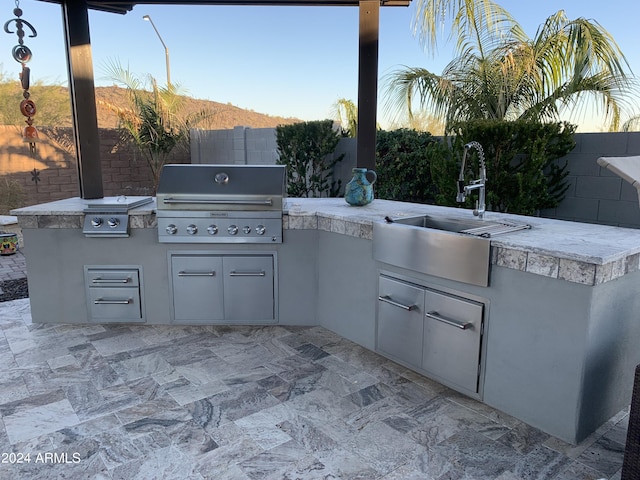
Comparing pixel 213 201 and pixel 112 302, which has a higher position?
pixel 213 201

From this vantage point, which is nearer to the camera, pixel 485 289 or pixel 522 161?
pixel 485 289

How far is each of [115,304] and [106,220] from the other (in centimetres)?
59

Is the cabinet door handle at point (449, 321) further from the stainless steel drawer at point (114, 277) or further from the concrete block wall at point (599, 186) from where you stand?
the concrete block wall at point (599, 186)

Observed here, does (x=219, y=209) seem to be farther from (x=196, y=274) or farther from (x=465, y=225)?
(x=465, y=225)

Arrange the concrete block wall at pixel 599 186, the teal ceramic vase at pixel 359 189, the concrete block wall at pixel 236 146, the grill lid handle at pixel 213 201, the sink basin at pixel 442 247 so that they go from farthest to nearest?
the concrete block wall at pixel 236 146
the concrete block wall at pixel 599 186
the teal ceramic vase at pixel 359 189
the grill lid handle at pixel 213 201
the sink basin at pixel 442 247

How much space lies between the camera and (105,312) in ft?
10.8

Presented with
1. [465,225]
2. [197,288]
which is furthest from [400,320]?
[197,288]

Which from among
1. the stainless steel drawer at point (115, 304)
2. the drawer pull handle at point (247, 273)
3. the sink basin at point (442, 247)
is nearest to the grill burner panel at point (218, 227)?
the drawer pull handle at point (247, 273)

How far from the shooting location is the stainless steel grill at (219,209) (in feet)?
10.1

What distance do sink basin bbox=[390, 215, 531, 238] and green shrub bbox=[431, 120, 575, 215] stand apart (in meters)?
1.53

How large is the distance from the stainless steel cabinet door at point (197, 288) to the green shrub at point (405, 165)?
2.80 m

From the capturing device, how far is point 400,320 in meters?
2.58

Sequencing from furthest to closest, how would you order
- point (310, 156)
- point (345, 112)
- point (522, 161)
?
point (345, 112) → point (310, 156) → point (522, 161)

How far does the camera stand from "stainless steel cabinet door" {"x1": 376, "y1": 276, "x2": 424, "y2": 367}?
248 cm
